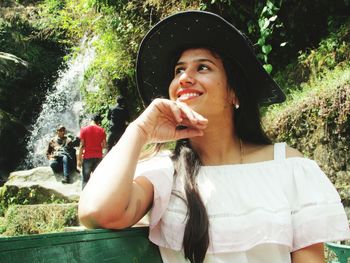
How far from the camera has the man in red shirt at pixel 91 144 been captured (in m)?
6.93

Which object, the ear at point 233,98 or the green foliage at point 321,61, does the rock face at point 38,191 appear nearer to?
the green foliage at point 321,61

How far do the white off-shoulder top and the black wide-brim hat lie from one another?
476 millimetres

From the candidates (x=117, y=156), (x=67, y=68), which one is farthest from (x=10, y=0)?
(x=117, y=156)

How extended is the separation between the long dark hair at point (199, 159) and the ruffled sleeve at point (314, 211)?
36cm

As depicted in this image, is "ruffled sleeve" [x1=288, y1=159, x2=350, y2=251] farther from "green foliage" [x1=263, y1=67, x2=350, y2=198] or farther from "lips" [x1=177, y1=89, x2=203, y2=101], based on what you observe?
"green foliage" [x1=263, y1=67, x2=350, y2=198]

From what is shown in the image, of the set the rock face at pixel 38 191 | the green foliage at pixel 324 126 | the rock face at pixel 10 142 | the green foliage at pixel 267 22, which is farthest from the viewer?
the rock face at pixel 10 142

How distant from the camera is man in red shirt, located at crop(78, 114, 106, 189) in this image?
693cm

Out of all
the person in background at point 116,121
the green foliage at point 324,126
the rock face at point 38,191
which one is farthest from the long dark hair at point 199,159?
the rock face at point 38,191

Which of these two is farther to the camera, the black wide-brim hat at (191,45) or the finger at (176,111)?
the black wide-brim hat at (191,45)

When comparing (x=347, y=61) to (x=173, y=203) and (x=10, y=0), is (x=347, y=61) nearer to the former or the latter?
(x=173, y=203)

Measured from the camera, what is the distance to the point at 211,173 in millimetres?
1819

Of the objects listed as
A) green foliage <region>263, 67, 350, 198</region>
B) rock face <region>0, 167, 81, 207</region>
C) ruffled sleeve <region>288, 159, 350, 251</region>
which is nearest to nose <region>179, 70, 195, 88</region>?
ruffled sleeve <region>288, 159, 350, 251</region>

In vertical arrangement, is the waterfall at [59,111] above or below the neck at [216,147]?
above

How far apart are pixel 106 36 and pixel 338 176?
7.21 meters
